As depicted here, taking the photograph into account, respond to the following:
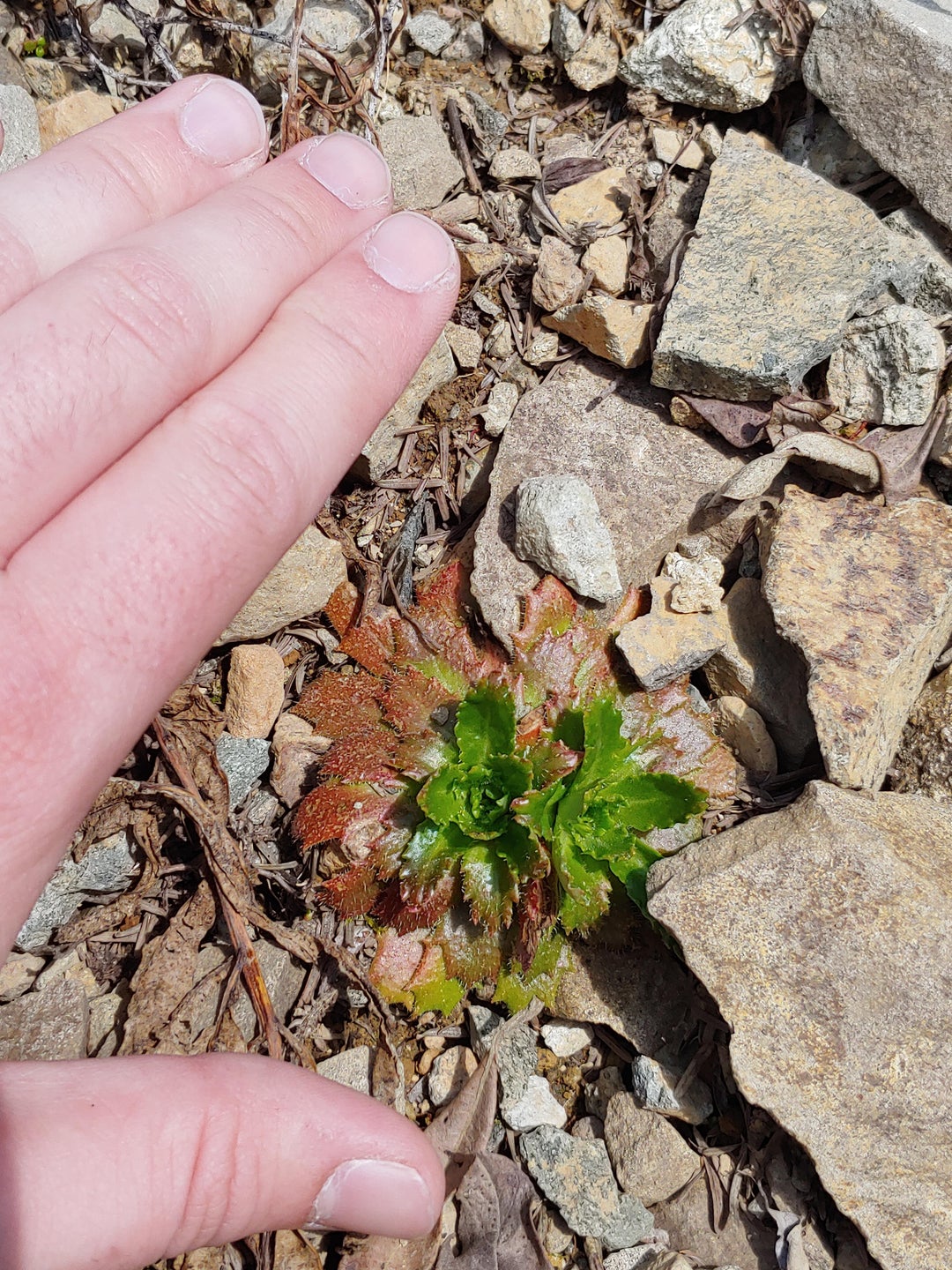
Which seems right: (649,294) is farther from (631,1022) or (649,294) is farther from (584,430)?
(631,1022)

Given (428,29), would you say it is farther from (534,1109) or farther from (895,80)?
(534,1109)

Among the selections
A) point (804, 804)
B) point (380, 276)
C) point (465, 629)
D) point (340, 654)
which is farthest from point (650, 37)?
point (804, 804)

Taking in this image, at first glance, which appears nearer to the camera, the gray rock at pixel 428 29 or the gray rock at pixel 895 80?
the gray rock at pixel 895 80

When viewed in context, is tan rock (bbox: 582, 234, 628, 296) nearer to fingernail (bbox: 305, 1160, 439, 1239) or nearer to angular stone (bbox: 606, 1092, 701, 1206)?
angular stone (bbox: 606, 1092, 701, 1206)

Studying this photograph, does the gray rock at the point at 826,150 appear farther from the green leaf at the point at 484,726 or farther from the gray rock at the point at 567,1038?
the gray rock at the point at 567,1038

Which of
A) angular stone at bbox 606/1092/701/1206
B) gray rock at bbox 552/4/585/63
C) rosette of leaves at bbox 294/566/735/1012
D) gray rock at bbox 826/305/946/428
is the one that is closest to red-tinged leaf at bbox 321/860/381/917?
rosette of leaves at bbox 294/566/735/1012

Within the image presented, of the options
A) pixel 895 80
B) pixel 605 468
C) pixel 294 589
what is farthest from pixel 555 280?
pixel 294 589

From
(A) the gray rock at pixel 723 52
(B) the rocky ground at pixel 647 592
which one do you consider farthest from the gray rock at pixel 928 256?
(A) the gray rock at pixel 723 52
